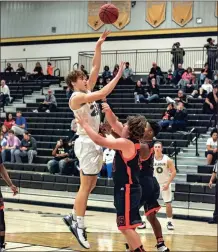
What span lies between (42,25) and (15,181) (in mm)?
13567

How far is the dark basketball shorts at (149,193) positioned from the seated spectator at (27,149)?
1014cm

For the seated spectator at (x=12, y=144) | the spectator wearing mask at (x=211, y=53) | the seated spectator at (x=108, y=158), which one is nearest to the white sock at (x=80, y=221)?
the seated spectator at (x=108, y=158)

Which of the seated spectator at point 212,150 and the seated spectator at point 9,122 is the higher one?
the seated spectator at point 9,122

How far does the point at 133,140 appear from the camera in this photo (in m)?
5.17

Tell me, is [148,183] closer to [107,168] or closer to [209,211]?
[209,211]

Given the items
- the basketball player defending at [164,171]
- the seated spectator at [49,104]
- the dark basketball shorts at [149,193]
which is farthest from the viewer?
the seated spectator at [49,104]

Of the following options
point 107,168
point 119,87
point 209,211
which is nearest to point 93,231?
point 209,211

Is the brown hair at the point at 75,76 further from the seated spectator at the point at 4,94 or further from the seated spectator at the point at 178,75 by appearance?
the seated spectator at the point at 4,94

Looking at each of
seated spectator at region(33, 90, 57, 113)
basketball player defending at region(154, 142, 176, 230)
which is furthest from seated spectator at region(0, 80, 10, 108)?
basketball player defending at region(154, 142, 176, 230)

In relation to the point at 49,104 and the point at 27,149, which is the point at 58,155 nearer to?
the point at 27,149

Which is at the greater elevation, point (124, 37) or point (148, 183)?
point (124, 37)

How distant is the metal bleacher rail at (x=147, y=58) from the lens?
73.6ft

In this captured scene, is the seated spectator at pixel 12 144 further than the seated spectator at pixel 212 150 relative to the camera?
Yes

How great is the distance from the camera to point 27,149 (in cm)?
1652
